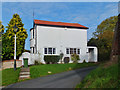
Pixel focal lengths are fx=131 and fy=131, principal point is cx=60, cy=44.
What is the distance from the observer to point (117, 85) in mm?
5863

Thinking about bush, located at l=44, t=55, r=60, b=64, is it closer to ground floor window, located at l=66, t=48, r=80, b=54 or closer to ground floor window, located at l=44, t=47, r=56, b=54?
ground floor window, located at l=44, t=47, r=56, b=54

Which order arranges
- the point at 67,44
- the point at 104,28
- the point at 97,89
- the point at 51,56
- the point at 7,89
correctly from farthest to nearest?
the point at 104,28
the point at 67,44
the point at 51,56
the point at 7,89
the point at 97,89

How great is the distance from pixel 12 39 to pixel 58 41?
843cm

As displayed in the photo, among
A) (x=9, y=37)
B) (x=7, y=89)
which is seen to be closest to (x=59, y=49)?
(x=9, y=37)

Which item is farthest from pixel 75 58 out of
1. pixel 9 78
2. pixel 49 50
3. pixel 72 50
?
pixel 9 78

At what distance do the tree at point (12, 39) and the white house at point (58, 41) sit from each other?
1782 mm

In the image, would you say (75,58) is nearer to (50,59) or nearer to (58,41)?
(58,41)

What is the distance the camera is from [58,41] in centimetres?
2322

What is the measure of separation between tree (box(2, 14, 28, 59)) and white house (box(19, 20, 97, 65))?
1.78 meters

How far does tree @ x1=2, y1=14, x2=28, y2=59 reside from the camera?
22394 mm

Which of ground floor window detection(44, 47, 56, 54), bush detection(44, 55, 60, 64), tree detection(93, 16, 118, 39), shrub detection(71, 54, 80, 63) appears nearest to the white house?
ground floor window detection(44, 47, 56, 54)

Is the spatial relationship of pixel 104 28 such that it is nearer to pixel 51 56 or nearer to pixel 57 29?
pixel 57 29

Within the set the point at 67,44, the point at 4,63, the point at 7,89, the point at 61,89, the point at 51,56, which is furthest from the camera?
the point at 67,44

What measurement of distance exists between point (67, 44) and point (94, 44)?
6093 mm
